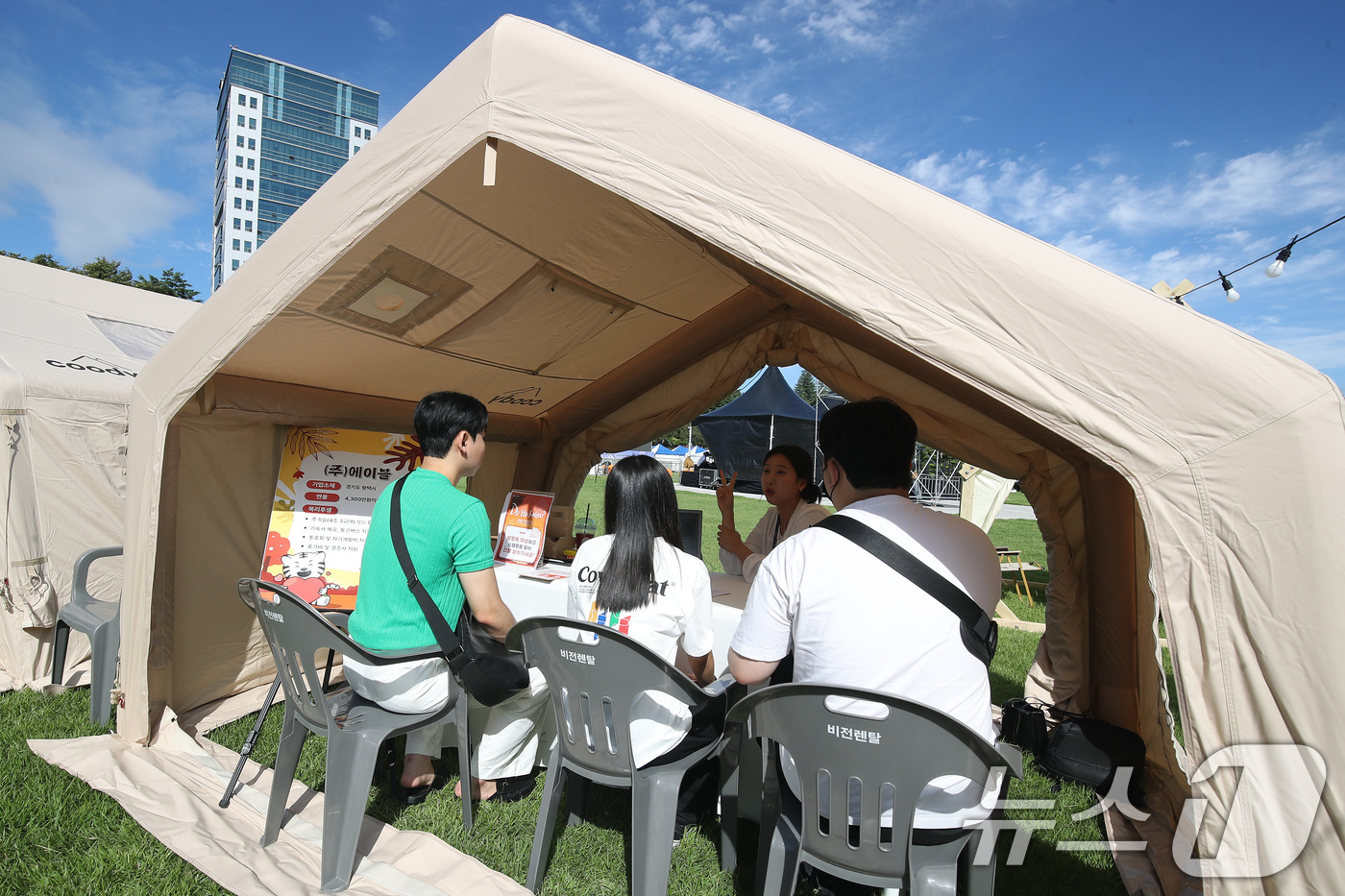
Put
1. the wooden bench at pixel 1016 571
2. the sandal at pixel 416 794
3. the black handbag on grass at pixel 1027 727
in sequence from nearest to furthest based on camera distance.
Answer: the sandal at pixel 416 794
the black handbag on grass at pixel 1027 727
the wooden bench at pixel 1016 571

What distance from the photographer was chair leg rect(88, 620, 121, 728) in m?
3.21

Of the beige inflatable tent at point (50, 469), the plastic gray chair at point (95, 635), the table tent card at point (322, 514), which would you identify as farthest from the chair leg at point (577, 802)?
the beige inflatable tent at point (50, 469)

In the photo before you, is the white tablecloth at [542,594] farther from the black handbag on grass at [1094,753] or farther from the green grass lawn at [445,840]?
the black handbag on grass at [1094,753]

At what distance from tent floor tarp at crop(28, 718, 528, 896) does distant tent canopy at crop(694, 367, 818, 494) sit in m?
7.27

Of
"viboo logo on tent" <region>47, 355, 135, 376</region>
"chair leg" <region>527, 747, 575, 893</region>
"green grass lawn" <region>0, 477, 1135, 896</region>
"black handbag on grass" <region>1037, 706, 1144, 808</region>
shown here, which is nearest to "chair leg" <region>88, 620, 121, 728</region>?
"green grass lawn" <region>0, 477, 1135, 896</region>

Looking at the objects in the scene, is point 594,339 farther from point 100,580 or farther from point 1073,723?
point 100,580

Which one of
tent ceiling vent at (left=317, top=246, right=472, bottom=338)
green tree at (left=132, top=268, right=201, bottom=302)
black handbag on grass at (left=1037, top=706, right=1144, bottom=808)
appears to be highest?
green tree at (left=132, top=268, right=201, bottom=302)

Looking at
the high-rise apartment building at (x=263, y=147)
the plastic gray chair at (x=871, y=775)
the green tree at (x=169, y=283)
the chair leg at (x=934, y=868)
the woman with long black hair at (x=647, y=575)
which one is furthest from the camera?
the high-rise apartment building at (x=263, y=147)

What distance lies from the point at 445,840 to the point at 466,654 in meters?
0.73

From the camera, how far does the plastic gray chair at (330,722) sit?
81.4 inches

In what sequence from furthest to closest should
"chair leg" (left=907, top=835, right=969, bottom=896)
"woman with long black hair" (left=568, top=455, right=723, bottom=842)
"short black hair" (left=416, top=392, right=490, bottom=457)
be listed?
1. "short black hair" (left=416, top=392, right=490, bottom=457)
2. "woman with long black hair" (left=568, top=455, right=723, bottom=842)
3. "chair leg" (left=907, top=835, right=969, bottom=896)

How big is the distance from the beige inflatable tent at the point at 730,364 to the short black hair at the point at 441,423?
0.61 metres

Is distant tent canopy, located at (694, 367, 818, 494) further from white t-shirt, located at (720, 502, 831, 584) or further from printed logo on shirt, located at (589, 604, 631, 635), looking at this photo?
printed logo on shirt, located at (589, 604, 631, 635)

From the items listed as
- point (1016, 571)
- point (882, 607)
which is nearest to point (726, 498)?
point (882, 607)
